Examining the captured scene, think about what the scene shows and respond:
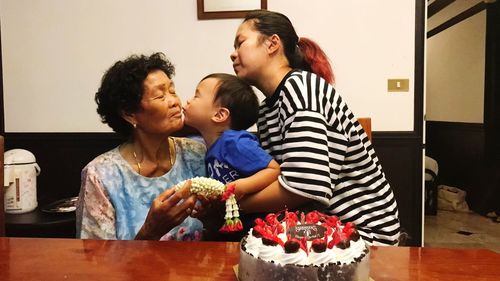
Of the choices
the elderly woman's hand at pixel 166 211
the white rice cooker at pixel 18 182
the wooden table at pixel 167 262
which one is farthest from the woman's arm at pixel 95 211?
the white rice cooker at pixel 18 182

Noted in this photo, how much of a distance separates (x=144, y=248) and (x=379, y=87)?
209 centimetres

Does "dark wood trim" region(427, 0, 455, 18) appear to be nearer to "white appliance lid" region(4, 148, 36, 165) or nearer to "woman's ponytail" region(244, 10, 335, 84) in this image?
"woman's ponytail" region(244, 10, 335, 84)

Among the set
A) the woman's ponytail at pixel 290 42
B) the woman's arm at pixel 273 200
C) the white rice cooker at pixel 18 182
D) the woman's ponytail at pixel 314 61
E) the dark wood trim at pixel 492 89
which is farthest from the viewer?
the dark wood trim at pixel 492 89

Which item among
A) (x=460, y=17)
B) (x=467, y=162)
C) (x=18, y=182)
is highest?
(x=460, y=17)

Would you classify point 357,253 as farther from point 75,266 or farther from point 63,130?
point 63,130

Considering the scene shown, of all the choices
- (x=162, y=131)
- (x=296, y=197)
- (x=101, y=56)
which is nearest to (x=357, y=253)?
(x=296, y=197)

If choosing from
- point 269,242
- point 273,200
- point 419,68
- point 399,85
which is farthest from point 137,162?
point 419,68

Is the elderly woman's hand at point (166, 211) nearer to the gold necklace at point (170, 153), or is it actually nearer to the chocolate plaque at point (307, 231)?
the gold necklace at point (170, 153)

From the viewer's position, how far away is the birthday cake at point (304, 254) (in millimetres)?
733

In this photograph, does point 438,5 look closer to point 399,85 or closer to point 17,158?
point 399,85

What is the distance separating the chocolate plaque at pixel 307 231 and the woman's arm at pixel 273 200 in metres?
0.44

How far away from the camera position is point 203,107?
1524 millimetres

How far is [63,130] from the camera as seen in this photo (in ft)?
9.52

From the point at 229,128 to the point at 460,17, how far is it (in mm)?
4496
